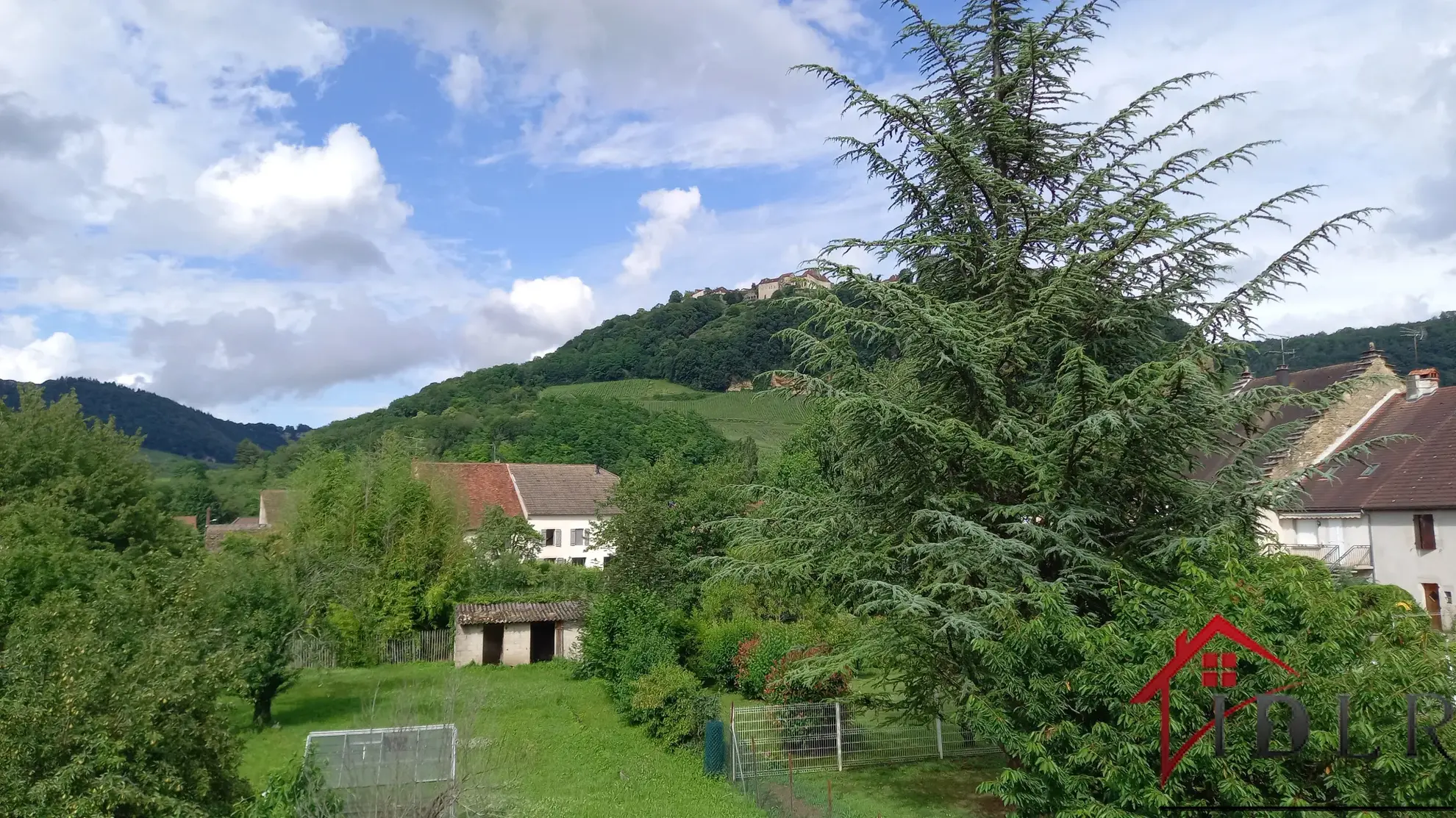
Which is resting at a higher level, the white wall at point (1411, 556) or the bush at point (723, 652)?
the white wall at point (1411, 556)

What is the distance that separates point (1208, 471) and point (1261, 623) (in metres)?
26.2

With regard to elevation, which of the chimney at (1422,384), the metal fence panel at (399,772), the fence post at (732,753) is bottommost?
the fence post at (732,753)

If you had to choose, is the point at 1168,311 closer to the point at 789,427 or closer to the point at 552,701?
the point at 552,701

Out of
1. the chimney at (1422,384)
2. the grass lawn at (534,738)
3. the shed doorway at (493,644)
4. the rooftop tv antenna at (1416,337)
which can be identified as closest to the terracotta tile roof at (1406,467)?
the chimney at (1422,384)

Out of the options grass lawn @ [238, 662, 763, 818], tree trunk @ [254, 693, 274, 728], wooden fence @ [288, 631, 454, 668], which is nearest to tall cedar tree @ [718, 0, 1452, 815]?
grass lawn @ [238, 662, 763, 818]

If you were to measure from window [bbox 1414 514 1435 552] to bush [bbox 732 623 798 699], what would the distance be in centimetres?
1814

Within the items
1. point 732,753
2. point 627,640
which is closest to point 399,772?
point 732,753

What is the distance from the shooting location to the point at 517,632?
29.7 m

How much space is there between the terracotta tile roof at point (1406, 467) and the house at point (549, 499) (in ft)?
120

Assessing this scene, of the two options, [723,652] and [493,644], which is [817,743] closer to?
[723,652]

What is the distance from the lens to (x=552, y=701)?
23266 millimetres

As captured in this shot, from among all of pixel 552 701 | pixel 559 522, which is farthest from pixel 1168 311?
pixel 559 522

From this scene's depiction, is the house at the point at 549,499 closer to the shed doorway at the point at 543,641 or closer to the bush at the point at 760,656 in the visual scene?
the shed doorway at the point at 543,641

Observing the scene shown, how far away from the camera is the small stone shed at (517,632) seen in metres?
29.2
